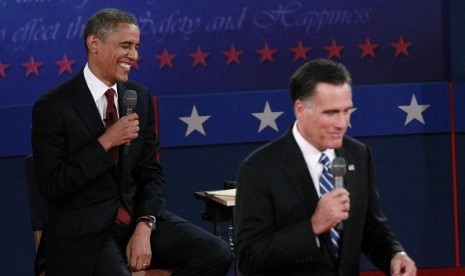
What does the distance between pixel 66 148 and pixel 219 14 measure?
2301mm

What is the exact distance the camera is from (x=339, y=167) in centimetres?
268

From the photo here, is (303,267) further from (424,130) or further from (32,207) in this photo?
(424,130)

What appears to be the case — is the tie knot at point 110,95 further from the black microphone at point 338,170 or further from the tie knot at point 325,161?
the black microphone at point 338,170

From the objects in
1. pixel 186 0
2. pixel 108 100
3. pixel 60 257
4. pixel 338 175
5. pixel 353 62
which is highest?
pixel 186 0

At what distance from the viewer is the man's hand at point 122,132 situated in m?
3.70

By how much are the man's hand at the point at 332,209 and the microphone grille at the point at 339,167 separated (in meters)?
0.05

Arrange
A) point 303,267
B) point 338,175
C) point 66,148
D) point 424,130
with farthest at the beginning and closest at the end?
1. point 424,130
2. point 66,148
3. point 303,267
4. point 338,175

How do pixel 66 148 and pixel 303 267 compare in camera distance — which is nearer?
pixel 303 267

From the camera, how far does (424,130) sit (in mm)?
5688

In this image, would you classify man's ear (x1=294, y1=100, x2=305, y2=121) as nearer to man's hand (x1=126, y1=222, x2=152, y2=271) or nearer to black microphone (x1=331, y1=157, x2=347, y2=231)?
black microphone (x1=331, y1=157, x2=347, y2=231)

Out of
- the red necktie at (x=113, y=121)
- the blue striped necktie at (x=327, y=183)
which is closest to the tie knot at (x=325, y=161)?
the blue striped necktie at (x=327, y=183)

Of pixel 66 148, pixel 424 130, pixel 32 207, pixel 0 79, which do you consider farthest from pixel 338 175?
pixel 0 79

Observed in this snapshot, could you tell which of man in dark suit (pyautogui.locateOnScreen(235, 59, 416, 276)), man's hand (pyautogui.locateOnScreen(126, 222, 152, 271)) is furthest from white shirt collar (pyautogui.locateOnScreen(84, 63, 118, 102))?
man in dark suit (pyautogui.locateOnScreen(235, 59, 416, 276))

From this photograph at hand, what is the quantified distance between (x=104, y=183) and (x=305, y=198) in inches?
49.0
